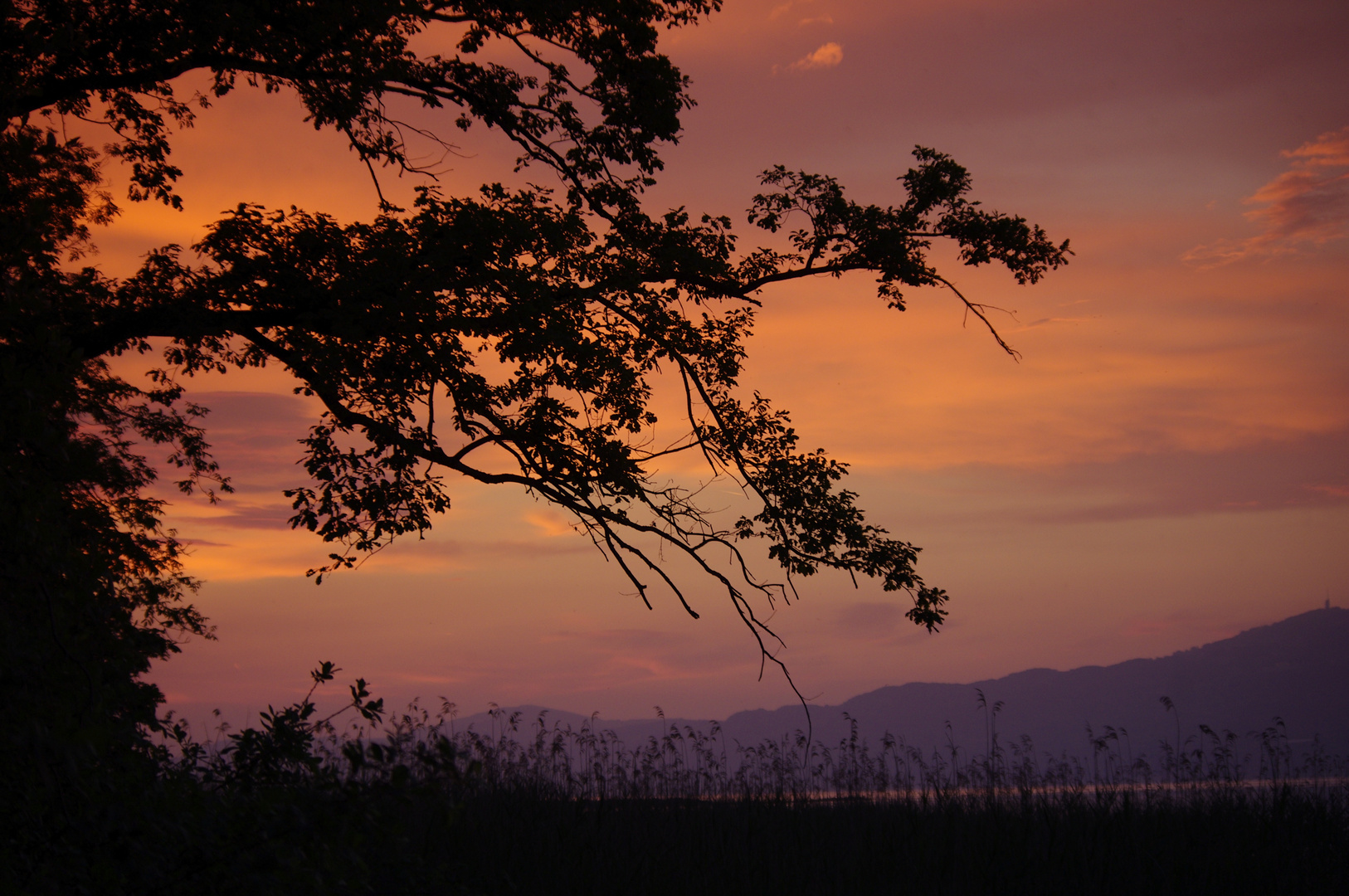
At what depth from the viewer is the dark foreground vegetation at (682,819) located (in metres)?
3.67

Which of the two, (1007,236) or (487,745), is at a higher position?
(1007,236)

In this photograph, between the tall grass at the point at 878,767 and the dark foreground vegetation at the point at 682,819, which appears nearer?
the dark foreground vegetation at the point at 682,819

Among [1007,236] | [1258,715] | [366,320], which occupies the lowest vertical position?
[1258,715]

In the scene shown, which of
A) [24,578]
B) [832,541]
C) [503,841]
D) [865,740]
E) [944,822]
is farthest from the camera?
[865,740]

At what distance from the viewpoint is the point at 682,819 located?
9062 mm

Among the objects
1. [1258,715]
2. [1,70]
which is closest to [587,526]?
[1,70]

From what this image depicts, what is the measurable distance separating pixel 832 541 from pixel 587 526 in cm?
320

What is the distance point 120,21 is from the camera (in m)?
10.4

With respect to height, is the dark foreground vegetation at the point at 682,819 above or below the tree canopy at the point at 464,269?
below

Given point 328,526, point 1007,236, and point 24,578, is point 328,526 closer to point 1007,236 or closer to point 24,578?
point 24,578

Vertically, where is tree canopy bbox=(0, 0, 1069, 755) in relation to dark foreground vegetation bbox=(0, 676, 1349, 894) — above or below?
above

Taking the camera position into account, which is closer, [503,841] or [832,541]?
[503,841]

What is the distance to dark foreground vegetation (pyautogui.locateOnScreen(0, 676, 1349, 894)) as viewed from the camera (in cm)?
367

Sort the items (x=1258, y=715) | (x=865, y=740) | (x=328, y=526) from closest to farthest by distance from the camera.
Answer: (x=328, y=526) → (x=865, y=740) → (x=1258, y=715)
